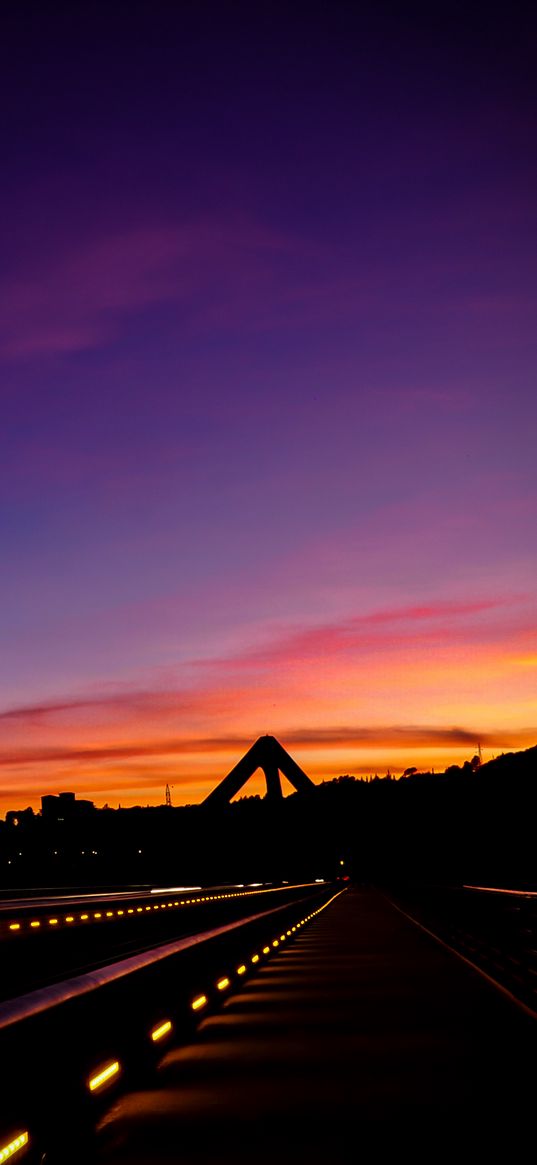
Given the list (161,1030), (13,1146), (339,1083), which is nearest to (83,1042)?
(13,1146)

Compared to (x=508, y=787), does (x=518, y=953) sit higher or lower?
lower

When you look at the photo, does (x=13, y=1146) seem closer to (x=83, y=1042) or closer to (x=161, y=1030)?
(x=83, y=1042)

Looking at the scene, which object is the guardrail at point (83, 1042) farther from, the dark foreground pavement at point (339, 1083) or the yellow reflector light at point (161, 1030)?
the dark foreground pavement at point (339, 1083)

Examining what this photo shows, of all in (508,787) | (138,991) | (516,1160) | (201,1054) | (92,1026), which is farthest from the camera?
(508,787)

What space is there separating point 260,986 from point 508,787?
174894 mm

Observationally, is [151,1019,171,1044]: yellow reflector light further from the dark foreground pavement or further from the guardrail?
the dark foreground pavement

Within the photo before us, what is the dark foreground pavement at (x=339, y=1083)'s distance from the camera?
8422mm

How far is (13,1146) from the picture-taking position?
7.05 meters

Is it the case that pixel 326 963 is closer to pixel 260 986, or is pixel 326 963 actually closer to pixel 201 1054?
pixel 260 986

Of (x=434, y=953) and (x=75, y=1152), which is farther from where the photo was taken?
(x=434, y=953)

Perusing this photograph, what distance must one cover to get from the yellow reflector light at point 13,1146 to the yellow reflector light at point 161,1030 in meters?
5.20

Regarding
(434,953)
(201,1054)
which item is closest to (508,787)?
(434,953)

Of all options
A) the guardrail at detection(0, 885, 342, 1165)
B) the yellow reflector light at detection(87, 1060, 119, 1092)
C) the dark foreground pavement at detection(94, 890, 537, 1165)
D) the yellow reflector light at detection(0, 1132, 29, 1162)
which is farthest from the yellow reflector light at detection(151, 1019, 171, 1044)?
the yellow reflector light at detection(0, 1132, 29, 1162)

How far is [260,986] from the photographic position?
69.6 feet
